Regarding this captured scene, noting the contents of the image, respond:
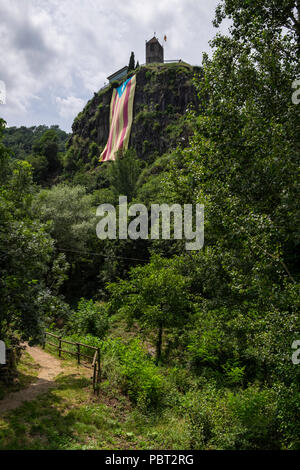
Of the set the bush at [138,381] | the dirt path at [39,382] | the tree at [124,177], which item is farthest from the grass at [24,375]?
the tree at [124,177]

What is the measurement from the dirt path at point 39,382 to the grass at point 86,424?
29cm

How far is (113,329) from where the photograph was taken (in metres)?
17.5

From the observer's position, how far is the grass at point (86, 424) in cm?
586

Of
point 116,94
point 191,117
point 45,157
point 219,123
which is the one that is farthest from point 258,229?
point 45,157

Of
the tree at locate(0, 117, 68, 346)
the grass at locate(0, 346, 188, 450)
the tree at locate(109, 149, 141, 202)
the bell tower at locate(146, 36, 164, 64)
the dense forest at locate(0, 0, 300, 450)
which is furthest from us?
the bell tower at locate(146, 36, 164, 64)

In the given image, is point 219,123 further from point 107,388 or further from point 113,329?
point 113,329

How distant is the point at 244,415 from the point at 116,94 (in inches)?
2766

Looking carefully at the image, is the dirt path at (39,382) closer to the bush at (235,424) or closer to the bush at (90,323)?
the bush at (90,323)

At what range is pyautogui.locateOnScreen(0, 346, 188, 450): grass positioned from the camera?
231 inches

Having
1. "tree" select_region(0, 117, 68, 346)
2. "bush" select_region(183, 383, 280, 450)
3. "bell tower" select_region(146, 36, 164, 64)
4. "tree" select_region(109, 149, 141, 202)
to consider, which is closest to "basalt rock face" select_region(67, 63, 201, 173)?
"tree" select_region(109, 149, 141, 202)

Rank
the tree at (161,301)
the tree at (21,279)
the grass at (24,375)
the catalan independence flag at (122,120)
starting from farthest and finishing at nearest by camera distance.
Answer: the catalan independence flag at (122,120) < the tree at (161,301) < the grass at (24,375) < the tree at (21,279)

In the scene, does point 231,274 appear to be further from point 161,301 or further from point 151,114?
point 151,114

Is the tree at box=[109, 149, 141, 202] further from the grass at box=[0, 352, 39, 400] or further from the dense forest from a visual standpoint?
the grass at box=[0, 352, 39, 400]

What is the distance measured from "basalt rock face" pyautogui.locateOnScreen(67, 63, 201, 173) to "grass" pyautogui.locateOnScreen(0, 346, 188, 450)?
5038 cm
